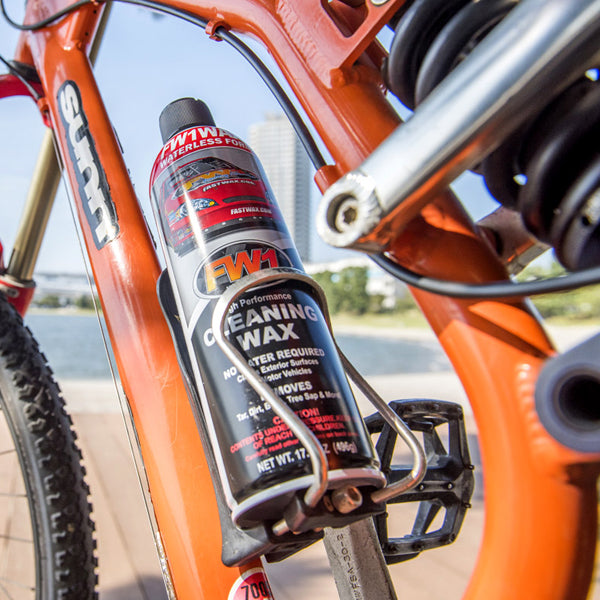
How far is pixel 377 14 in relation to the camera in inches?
13.3

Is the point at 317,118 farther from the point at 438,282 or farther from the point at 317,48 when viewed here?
the point at 438,282

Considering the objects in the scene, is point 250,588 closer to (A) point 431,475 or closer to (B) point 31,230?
(A) point 431,475

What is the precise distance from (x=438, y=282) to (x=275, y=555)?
0.27 meters

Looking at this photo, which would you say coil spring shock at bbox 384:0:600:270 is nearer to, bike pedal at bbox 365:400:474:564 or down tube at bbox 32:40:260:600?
bike pedal at bbox 365:400:474:564

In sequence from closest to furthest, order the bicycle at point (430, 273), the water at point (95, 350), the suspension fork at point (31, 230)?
1. the bicycle at point (430, 273)
2. the suspension fork at point (31, 230)
3. the water at point (95, 350)

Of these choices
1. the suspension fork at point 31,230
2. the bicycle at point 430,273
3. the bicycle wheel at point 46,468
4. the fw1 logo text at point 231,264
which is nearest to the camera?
the bicycle at point 430,273

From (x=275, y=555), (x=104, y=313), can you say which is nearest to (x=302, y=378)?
(x=275, y=555)

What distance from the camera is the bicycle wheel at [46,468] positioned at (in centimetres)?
60

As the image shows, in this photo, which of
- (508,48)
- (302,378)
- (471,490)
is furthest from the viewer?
(471,490)

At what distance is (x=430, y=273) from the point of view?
31 cm

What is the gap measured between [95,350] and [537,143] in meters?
8.57

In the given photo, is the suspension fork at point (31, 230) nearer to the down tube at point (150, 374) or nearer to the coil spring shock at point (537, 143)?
the down tube at point (150, 374)

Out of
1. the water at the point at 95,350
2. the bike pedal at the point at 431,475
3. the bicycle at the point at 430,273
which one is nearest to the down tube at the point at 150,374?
the bicycle at the point at 430,273

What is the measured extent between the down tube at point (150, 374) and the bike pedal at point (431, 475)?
13cm
